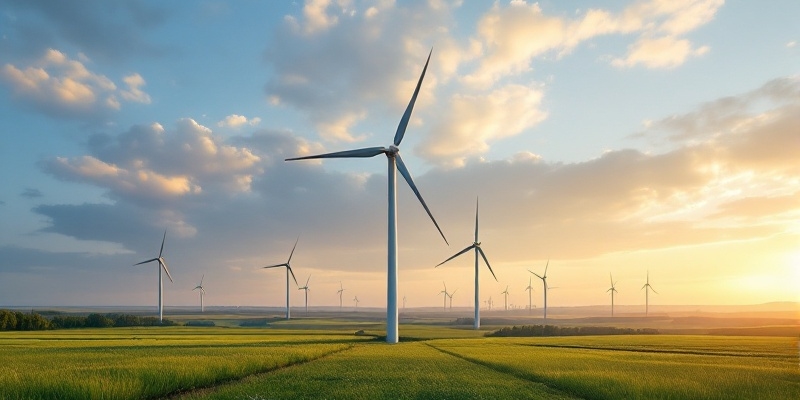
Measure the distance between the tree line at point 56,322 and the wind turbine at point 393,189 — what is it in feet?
257

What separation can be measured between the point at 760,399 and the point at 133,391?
85.1 ft

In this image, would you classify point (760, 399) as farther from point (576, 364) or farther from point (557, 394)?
point (576, 364)

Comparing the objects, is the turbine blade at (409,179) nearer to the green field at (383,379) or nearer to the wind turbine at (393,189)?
the wind turbine at (393,189)

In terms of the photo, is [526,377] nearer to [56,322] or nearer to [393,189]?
[393,189]

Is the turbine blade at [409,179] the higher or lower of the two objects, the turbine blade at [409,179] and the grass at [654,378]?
the higher

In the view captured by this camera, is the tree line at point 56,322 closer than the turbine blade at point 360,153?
No

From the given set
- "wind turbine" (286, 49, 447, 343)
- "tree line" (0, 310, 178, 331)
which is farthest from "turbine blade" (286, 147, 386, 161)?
"tree line" (0, 310, 178, 331)

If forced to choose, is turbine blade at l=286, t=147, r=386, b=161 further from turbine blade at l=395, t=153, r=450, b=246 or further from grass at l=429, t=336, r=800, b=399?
grass at l=429, t=336, r=800, b=399

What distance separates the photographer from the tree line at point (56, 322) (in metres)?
102

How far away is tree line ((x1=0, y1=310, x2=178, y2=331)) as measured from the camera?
10162cm

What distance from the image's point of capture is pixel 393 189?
6388 centimetres

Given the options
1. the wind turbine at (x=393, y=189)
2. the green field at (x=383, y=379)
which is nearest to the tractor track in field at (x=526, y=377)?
the green field at (x=383, y=379)

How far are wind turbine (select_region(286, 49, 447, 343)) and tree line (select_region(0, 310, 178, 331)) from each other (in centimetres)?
7845

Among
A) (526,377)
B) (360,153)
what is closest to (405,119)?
(360,153)
